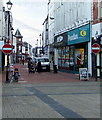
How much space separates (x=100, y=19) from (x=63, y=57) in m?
12.9

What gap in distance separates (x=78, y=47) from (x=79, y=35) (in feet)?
10.00

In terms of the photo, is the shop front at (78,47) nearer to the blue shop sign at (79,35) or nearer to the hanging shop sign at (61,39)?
the blue shop sign at (79,35)

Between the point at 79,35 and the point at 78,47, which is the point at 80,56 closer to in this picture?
the point at 78,47

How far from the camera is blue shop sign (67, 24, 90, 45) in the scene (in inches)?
971

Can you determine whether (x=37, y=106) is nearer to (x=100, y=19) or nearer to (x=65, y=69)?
(x=100, y=19)

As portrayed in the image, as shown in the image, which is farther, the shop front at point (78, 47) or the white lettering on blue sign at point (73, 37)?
the white lettering on blue sign at point (73, 37)

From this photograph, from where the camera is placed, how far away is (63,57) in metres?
34.3

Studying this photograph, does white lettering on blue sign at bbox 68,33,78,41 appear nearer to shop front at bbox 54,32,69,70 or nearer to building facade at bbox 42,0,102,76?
building facade at bbox 42,0,102,76

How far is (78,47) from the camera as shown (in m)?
A: 29.3

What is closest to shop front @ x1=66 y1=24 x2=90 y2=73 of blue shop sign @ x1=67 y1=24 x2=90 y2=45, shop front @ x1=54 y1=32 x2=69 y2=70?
blue shop sign @ x1=67 y1=24 x2=90 y2=45

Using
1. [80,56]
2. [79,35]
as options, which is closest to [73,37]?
[79,35]

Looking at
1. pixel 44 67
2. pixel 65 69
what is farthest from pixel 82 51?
pixel 44 67

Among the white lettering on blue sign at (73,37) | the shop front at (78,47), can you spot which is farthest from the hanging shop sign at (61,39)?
the white lettering on blue sign at (73,37)

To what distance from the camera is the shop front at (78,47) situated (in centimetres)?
2534
